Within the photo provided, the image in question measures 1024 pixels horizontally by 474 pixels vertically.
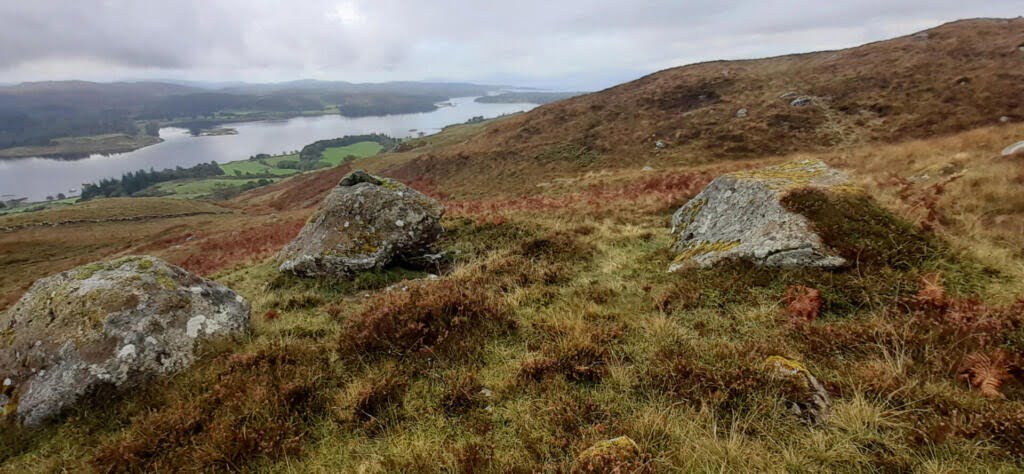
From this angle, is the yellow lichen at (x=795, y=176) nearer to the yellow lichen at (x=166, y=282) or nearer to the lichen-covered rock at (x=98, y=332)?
the lichen-covered rock at (x=98, y=332)

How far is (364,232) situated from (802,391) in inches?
364

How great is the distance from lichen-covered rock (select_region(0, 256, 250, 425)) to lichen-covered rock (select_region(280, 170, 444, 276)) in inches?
133

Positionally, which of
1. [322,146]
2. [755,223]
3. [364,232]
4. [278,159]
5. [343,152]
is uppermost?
[322,146]

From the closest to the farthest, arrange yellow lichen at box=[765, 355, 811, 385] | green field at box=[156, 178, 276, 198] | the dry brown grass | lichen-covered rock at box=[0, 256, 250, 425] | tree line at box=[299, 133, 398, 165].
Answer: the dry brown grass → yellow lichen at box=[765, 355, 811, 385] → lichen-covered rock at box=[0, 256, 250, 425] → green field at box=[156, 178, 276, 198] → tree line at box=[299, 133, 398, 165]

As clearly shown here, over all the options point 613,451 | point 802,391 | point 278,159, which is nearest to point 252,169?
point 278,159

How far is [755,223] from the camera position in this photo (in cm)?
802

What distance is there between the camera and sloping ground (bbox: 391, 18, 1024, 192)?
103 feet

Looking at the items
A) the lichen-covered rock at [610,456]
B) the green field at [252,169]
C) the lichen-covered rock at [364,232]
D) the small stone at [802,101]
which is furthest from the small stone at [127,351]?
the green field at [252,169]

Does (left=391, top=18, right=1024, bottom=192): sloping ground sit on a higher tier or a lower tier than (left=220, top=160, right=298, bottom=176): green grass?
higher

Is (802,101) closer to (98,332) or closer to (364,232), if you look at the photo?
(364,232)

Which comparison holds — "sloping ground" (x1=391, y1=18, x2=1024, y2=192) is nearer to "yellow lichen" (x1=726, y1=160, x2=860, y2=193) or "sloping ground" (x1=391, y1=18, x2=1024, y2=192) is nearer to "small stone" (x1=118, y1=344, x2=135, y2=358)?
"yellow lichen" (x1=726, y1=160, x2=860, y2=193)

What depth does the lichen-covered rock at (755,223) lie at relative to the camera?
6906 millimetres

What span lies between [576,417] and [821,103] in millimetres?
45978

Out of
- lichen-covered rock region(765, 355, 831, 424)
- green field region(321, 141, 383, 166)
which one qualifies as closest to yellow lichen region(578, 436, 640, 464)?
lichen-covered rock region(765, 355, 831, 424)
